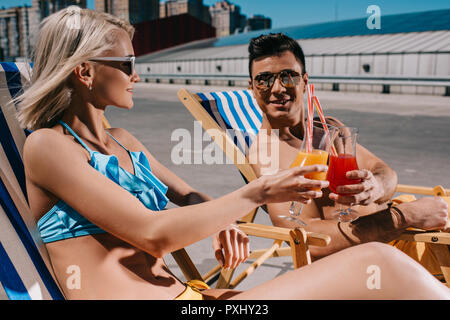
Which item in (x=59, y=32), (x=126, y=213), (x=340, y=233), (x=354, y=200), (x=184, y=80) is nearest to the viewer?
(x=126, y=213)

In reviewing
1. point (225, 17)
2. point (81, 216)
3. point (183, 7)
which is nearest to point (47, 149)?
point (81, 216)

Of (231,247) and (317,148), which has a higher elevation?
(317,148)

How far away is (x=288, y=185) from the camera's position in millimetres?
1251

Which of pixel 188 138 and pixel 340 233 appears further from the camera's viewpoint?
pixel 188 138

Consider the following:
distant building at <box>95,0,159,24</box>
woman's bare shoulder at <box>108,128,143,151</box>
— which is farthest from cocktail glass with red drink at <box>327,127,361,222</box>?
distant building at <box>95,0,159,24</box>

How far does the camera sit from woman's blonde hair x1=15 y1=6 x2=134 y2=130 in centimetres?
140

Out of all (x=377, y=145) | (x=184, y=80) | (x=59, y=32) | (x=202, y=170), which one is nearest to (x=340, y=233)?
(x=59, y=32)

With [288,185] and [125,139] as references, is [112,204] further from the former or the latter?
[125,139]

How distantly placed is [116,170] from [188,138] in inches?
262

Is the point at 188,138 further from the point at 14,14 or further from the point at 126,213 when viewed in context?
the point at 14,14

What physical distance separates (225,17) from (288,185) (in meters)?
115

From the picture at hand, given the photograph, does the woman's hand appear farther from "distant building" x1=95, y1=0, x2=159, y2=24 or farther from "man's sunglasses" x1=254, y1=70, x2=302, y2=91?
"man's sunglasses" x1=254, y1=70, x2=302, y2=91

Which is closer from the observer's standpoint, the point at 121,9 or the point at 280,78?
the point at 121,9

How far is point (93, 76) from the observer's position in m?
1.47
